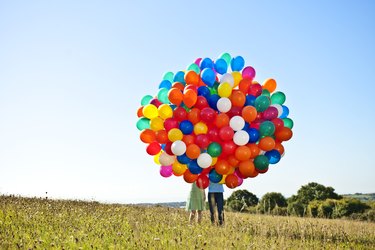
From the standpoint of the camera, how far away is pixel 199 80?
769 centimetres

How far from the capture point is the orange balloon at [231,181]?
7465 millimetres

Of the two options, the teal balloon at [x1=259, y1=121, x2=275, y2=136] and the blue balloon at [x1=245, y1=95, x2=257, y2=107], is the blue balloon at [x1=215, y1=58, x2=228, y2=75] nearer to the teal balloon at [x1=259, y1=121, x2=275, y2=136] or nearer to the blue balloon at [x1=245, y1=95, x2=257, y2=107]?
the blue balloon at [x1=245, y1=95, x2=257, y2=107]

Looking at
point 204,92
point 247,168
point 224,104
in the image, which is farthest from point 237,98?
point 247,168

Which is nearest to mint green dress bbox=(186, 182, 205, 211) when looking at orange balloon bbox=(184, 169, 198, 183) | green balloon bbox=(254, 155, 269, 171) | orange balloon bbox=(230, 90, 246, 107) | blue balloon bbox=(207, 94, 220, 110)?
orange balloon bbox=(184, 169, 198, 183)

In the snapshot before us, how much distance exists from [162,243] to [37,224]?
8.46 feet

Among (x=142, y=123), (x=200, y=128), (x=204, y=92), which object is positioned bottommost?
(x=200, y=128)

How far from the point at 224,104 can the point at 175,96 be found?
3.01ft

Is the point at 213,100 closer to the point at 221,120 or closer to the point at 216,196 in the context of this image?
the point at 221,120

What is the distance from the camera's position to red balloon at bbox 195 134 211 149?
723 centimetres

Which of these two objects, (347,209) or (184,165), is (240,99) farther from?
(347,209)

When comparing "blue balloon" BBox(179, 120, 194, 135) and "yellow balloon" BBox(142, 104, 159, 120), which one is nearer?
"blue balloon" BBox(179, 120, 194, 135)

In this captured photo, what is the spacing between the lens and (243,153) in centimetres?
715

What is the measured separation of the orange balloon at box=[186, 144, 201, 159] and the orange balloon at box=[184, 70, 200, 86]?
1.24 meters

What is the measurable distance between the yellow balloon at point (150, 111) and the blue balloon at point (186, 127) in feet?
2.24
